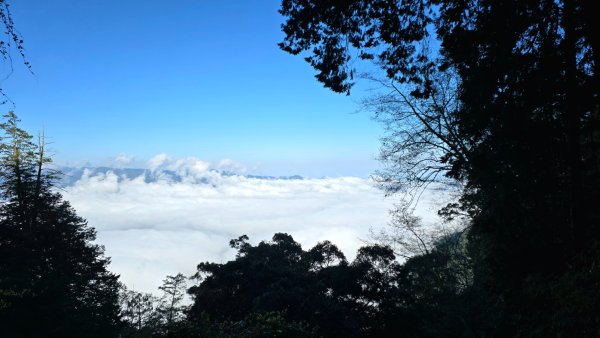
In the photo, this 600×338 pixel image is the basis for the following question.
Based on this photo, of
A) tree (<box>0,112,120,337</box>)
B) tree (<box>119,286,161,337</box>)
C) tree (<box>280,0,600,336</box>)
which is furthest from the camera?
tree (<box>119,286,161,337</box>)

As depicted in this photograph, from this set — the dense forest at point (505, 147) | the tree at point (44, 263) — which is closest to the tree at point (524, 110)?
the dense forest at point (505, 147)

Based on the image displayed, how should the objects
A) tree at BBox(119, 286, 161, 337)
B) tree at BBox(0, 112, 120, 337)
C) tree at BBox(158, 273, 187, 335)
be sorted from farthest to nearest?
tree at BBox(158, 273, 187, 335) → tree at BBox(119, 286, 161, 337) → tree at BBox(0, 112, 120, 337)

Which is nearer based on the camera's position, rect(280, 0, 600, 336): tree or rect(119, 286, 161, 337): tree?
rect(280, 0, 600, 336): tree

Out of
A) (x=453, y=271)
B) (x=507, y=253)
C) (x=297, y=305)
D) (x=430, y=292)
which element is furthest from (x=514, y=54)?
(x=297, y=305)

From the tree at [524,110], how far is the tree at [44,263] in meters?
16.4

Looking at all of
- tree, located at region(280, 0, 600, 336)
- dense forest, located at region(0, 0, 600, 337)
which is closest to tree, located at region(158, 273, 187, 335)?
dense forest, located at region(0, 0, 600, 337)

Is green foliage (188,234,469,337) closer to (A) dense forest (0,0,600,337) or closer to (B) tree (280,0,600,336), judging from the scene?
(A) dense forest (0,0,600,337)

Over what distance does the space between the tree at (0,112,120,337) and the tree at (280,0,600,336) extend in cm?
1641

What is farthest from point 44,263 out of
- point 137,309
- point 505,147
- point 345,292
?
point 505,147

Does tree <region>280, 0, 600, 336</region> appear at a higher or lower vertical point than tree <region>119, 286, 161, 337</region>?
higher

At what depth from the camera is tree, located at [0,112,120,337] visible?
14.3 metres

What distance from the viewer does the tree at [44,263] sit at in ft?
46.9

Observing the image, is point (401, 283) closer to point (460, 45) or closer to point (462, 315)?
point (462, 315)

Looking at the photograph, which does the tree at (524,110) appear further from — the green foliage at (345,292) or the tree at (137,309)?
the tree at (137,309)
